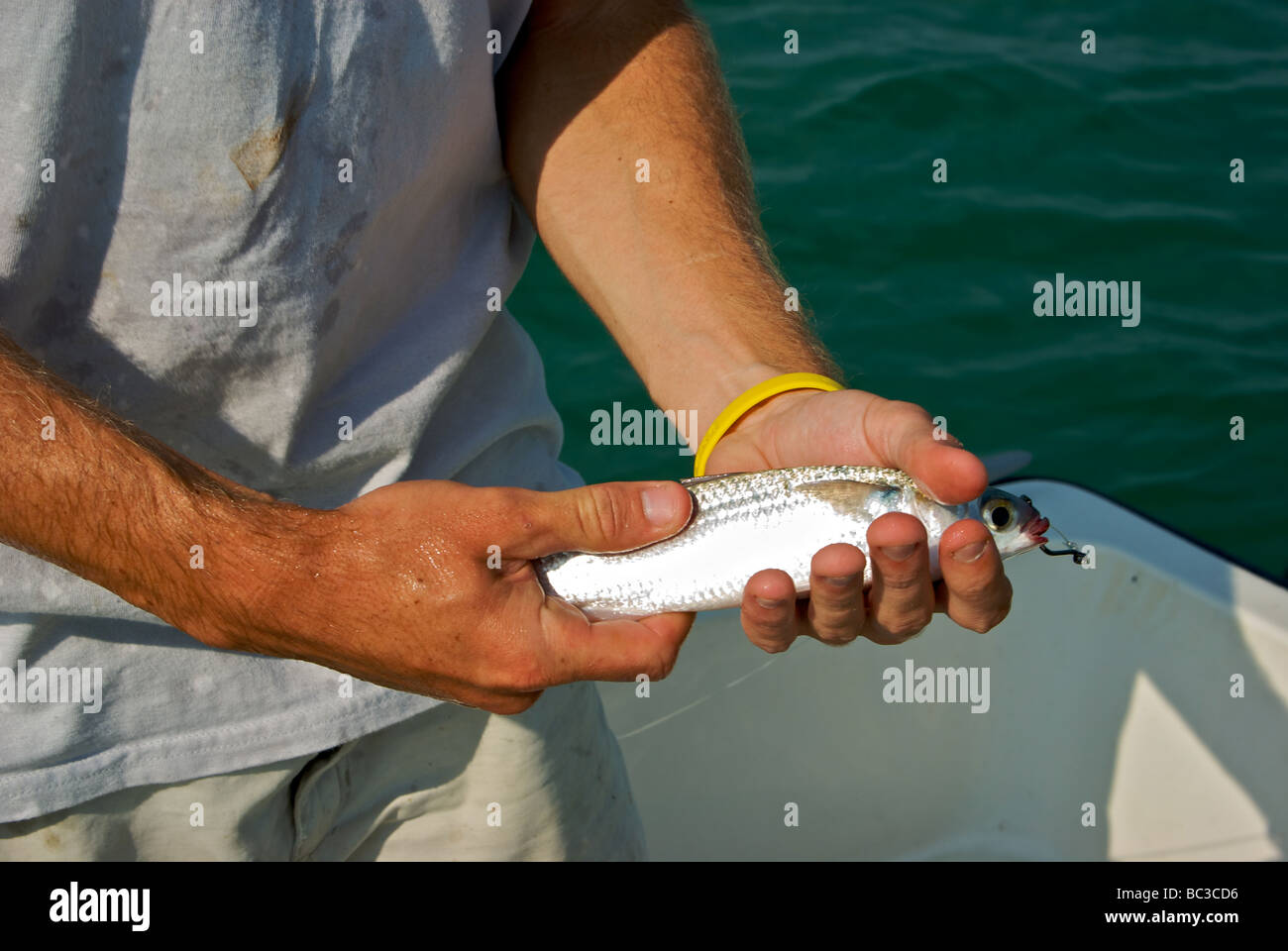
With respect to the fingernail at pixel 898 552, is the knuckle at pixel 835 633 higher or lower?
lower

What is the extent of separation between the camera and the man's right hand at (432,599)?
178cm

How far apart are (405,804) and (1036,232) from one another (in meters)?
5.48

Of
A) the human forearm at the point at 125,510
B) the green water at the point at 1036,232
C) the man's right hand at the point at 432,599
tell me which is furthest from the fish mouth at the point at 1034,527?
the green water at the point at 1036,232

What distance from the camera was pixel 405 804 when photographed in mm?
2416

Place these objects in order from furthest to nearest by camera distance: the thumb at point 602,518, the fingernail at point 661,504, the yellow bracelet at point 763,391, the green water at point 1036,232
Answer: the green water at point 1036,232
the yellow bracelet at point 763,391
the fingernail at point 661,504
the thumb at point 602,518

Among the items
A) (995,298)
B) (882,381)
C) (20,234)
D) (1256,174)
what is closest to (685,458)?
(882,381)

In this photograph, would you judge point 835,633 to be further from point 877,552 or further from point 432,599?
point 432,599

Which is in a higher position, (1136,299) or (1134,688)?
(1136,299)

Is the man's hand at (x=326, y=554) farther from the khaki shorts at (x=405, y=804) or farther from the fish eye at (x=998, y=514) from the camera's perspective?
the fish eye at (x=998, y=514)

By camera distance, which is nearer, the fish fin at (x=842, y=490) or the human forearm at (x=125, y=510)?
the human forearm at (x=125, y=510)

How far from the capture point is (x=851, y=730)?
13.3 feet

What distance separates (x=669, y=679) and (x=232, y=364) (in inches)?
86.7

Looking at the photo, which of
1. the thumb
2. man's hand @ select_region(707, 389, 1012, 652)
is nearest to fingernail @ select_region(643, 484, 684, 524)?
the thumb
